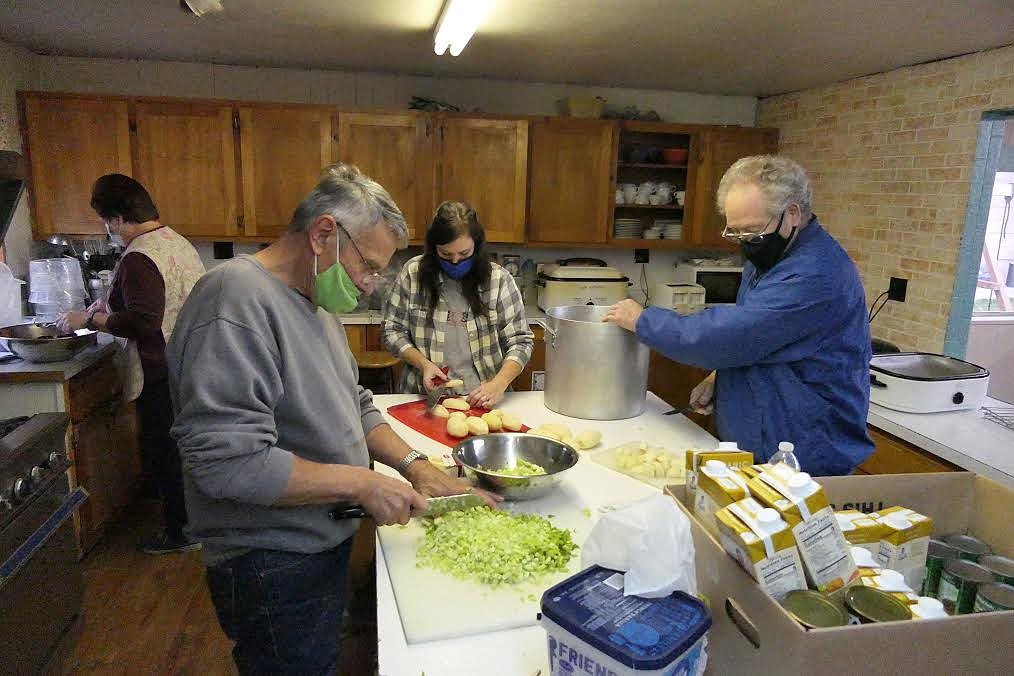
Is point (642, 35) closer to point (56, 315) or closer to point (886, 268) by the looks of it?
point (886, 268)

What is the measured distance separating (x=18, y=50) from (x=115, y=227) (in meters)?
1.67

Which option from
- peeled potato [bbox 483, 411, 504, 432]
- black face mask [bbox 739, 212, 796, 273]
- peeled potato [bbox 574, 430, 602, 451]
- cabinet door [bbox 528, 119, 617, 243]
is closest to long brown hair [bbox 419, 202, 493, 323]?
peeled potato [bbox 483, 411, 504, 432]

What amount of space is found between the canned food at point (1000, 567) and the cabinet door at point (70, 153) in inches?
158

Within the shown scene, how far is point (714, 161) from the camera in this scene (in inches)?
163

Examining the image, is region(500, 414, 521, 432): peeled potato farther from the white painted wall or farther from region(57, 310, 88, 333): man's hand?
the white painted wall

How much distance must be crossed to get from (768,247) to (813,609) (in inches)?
44.4

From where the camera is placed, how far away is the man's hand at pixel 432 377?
217 cm

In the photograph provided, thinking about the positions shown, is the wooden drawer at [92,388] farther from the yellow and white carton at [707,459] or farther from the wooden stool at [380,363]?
the yellow and white carton at [707,459]

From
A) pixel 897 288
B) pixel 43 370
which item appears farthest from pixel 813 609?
pixel 897 288

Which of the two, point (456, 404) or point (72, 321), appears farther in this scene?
point (72, 321)

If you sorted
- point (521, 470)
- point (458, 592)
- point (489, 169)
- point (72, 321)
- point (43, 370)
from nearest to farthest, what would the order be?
point (458, 592), point (521, 470), point (43, 370), point (72, 321), point (489, 169)

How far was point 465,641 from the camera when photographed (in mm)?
1024

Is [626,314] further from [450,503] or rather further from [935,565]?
[935,565]

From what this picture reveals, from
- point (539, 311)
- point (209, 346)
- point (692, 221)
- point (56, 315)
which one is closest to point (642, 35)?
point (692, 221)
